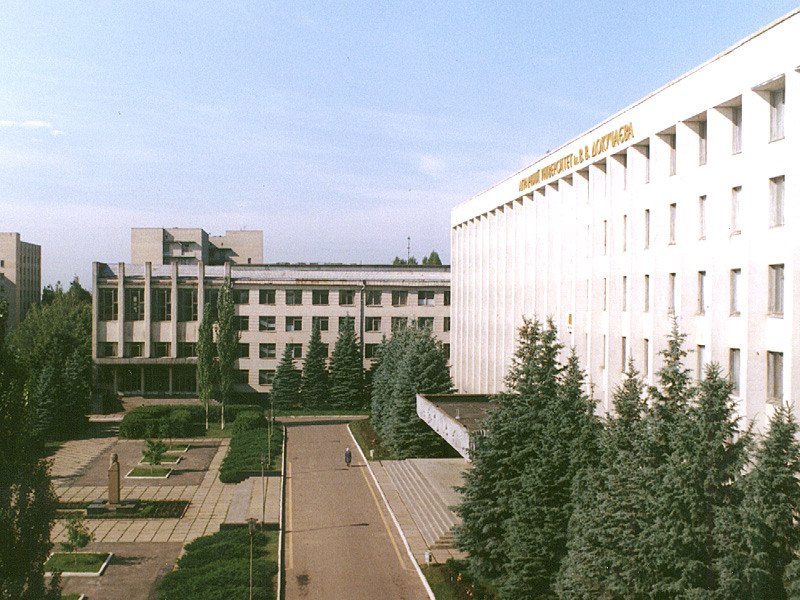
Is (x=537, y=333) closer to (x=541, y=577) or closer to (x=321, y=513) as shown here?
(x=541, y=577)

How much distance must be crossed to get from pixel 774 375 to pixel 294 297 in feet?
172

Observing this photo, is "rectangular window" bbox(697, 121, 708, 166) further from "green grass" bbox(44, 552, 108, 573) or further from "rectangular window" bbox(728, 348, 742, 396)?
"green grass" bbox(44, 552, 108, 573)

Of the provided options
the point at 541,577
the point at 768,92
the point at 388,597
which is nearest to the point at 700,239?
the point at 768,92

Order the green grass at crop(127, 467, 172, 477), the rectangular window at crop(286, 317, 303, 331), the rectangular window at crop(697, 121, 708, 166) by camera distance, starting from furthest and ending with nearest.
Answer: the rectangular window at crop(286, 317, 303, 331)
the green grass at crop(127, 467, 172, 477)
the rectangular window at crop(697, 121, 708, 166)

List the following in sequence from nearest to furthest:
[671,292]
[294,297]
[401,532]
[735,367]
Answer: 1. [735,367]
2. [671,292]
3. [401,532]
4. [294,297]

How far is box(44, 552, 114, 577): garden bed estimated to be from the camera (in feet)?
92.6

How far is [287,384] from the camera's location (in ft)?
219

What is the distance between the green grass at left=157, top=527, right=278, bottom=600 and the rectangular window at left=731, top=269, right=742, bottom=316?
1570 cm

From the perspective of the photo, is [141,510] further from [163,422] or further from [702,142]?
[702,142]

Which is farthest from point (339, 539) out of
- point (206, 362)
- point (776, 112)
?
point (206, 362)

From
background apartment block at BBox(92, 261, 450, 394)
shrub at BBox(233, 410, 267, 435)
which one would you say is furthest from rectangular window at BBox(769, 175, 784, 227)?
background apartment block at BBox(92, 261, 450, 394)

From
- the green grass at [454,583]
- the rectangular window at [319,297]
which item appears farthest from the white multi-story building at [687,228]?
the rectangular window at [319,297]

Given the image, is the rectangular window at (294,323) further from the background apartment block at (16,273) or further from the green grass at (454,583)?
the background apartment block at (16,273)

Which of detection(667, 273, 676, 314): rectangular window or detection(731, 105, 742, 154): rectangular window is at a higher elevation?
detection(731, 105, 742, 154): rectangular window
